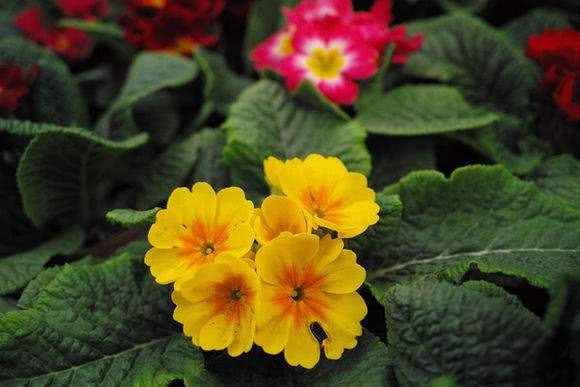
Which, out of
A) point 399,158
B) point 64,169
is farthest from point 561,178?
point 64,169

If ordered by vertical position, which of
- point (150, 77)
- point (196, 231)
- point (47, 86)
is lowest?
point (47, 86)

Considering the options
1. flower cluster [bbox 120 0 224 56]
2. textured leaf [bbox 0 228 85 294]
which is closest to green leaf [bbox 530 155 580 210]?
flower cluster [bbox 120 0 224 56]

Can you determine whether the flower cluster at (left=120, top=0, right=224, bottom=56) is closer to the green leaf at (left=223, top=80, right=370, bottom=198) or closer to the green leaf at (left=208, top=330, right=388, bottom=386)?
the green leaf at (left=223, top=80, right=370, bottom=198)

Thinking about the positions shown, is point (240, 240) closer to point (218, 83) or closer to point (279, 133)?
point (279, 133)

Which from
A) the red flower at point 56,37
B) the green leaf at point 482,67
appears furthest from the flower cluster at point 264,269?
the red flower at point 56,37

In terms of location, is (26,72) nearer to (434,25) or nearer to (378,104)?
(378,104)

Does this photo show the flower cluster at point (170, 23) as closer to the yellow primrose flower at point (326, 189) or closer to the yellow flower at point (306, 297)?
the yellow primrose flower at point (326, 189)
